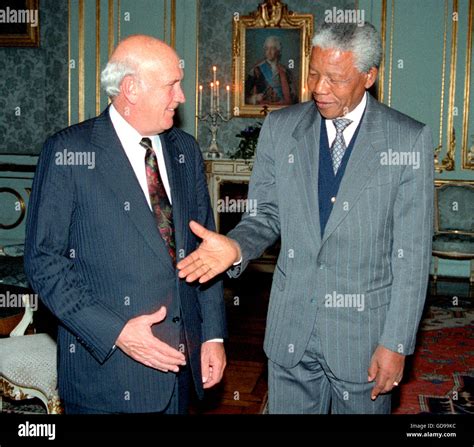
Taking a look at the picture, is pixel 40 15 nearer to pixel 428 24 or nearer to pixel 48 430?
pixel 428 24

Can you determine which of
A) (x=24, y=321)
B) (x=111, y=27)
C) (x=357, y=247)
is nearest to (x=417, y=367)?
(x=24, y=321)

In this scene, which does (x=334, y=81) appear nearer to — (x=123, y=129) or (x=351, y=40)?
(x=351, y=40)

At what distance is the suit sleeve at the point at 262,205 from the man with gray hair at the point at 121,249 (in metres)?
0.21

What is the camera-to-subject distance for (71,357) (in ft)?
6.27

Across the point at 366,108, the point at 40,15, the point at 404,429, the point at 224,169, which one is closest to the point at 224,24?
the point at 224,169

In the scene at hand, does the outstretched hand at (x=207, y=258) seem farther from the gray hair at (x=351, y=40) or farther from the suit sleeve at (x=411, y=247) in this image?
the gray hair at (x=351, y=40)

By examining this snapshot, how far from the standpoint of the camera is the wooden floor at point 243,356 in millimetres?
3895

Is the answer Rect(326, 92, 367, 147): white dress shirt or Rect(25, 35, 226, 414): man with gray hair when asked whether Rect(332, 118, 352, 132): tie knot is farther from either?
Rect(25, 35, 226, 414): man with gray hair

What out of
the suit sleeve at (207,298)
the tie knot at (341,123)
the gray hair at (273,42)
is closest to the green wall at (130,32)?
the gray hair at (273,42)

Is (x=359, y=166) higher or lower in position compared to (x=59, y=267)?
higher

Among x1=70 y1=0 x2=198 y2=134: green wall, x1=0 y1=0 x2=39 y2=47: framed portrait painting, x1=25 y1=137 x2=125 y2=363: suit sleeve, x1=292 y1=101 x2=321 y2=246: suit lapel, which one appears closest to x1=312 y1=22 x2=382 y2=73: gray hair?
x1=292 y1=101 x2=321 y2=246: suit lapel

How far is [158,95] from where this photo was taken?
1.95 m

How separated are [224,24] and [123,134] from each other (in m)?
6.62

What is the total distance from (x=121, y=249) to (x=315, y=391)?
78 centimetres
